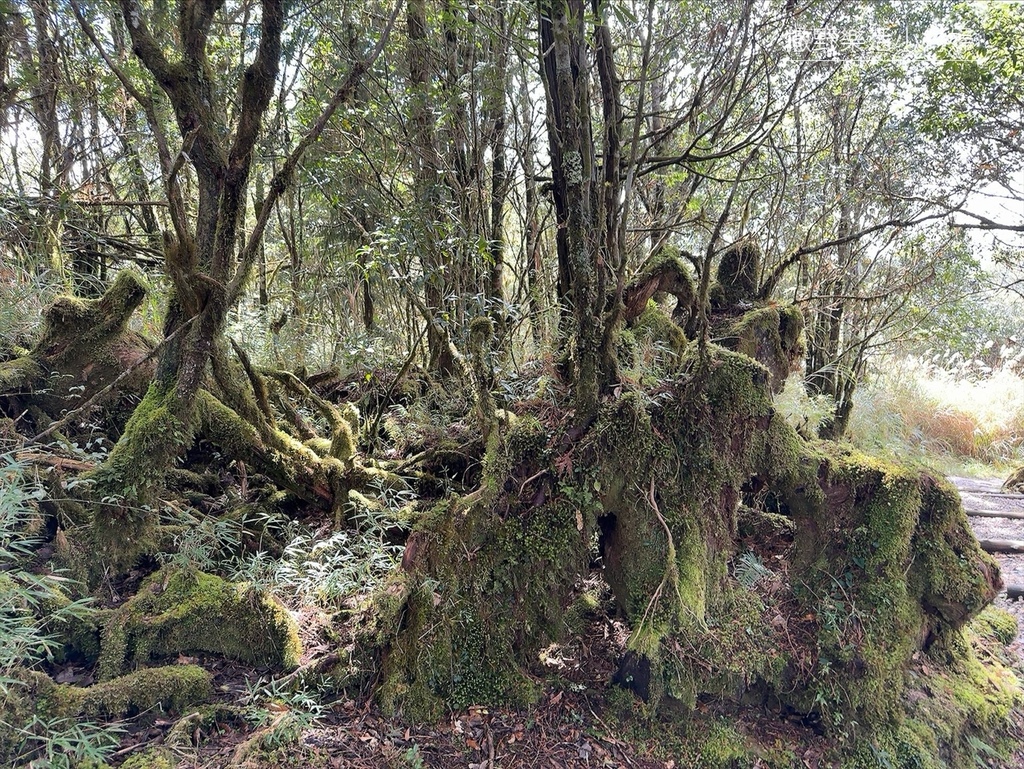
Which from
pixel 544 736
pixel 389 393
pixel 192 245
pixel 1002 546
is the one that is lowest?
pixel 544 736

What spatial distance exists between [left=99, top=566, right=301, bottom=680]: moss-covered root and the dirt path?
495 centimetres

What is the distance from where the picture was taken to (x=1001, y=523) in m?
6.84

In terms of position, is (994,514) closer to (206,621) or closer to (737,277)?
(737,277)

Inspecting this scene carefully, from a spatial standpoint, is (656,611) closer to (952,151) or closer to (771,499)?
(771,499)

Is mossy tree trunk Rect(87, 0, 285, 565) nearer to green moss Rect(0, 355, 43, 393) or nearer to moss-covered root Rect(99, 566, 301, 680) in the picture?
moss-covered root Rect(99, 566, 301, 680)

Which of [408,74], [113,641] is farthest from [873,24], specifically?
[113,641]

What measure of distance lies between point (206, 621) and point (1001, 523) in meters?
8.94

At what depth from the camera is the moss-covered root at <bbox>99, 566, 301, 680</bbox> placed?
9.39 ft

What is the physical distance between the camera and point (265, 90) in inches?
115

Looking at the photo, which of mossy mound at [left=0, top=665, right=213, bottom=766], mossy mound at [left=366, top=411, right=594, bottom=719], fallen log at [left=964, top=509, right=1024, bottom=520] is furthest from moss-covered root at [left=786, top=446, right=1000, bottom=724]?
fallen log at [left=964, top=509, right=1024, bottom=520]

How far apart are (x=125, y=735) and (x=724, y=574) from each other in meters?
3.32

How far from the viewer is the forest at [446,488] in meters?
2.83

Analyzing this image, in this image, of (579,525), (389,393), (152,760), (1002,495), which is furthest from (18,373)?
(1002,495)

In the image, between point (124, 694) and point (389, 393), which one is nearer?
point (124, 694)
